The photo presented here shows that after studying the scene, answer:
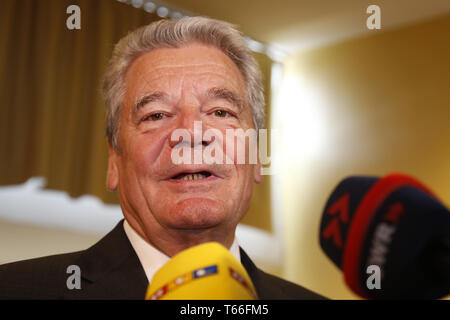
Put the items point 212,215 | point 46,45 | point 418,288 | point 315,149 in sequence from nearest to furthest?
point 418,288, point 212,215, point 46,45, point 315,149

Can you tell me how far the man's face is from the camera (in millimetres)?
707

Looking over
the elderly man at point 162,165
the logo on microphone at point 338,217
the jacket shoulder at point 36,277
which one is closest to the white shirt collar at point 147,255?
the elderly man at point 162,165

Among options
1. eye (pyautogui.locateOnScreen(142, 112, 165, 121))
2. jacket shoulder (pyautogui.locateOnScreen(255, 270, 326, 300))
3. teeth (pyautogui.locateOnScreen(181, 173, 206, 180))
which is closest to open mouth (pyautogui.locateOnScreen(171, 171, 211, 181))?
teeth (pyautogui.locateOnScreen(181, 173, 206, 180))

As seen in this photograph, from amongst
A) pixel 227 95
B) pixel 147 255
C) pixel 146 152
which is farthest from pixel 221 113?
pixel 147 255

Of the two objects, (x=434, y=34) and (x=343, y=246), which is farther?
(x=434, y=34)

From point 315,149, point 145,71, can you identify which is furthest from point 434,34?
point 145,71

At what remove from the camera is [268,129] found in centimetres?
109

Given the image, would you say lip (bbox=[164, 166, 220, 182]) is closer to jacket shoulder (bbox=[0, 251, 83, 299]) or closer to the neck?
the neck

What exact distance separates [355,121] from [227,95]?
1.54 ft

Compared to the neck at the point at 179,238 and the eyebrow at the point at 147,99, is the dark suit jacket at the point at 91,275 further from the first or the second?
the eyebrow at the point at 147,99

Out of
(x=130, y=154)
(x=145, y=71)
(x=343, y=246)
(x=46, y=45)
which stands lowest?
(x=343, y=246)

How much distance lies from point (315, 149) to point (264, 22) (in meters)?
0.34
